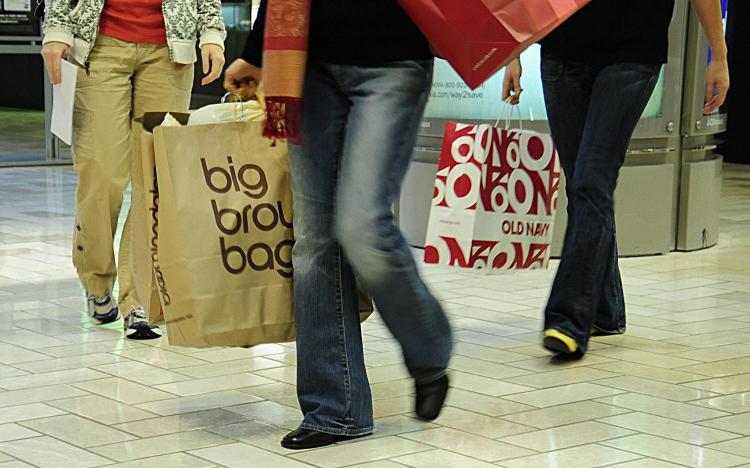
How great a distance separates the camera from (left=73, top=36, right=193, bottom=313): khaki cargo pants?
4941 millimetres

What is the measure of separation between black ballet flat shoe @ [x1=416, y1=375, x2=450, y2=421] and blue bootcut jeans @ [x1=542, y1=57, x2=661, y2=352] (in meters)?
1.05

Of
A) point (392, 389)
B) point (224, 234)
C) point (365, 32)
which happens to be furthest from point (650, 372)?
point (365, 32)

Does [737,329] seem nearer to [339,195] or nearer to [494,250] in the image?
[494,250]

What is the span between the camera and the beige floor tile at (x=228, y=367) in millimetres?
4445

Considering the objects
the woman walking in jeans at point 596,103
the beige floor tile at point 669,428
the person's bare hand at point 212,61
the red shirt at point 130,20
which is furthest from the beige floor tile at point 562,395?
the red shirt at point 130,20

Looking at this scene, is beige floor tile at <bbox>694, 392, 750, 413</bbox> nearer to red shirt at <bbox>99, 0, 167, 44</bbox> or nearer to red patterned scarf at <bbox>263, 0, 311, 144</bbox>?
red patterned scarf at <bbox>263, 0, 311, 144</bbox>

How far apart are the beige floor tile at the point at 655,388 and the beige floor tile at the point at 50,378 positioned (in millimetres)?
1674

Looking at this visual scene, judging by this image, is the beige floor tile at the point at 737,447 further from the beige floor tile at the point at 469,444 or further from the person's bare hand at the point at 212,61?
the person's bare hand at the point at 212,61

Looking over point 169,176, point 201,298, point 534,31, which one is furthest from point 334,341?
point 534,31

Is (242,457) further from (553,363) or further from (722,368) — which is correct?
(722,368)

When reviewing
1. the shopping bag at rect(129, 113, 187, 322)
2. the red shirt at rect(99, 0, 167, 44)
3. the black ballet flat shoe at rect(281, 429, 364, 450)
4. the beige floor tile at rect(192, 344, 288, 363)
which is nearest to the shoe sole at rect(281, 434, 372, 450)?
the black ballet flat shoe at rect(281, 429, 364, 450)

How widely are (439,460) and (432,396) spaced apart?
0.25 metres

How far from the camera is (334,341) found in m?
3.53

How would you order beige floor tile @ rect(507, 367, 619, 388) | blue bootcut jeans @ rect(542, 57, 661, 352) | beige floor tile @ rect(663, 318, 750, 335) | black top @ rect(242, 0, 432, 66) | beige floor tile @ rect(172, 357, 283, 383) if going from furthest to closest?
1. beige floor tile @ rect(663, 318, 750, 335)
2. blue bootcut jeans @ rect(542, 57, 661, 352)
3. beige floor tile @ rect(172, 357, 283, 383)
4. beige floor tile @ rect(507, 367, 619, 388)
5. black top @ rect(242, 0, 432, 66)
